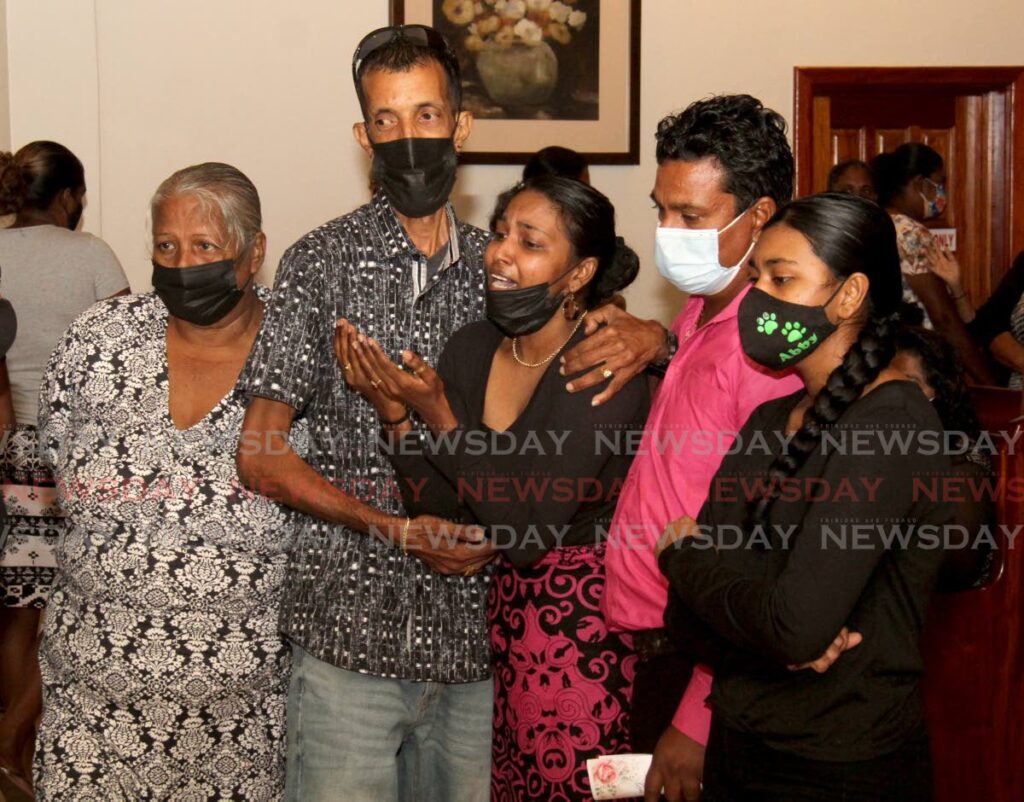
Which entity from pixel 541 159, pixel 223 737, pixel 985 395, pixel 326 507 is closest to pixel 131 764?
pixel 223 737

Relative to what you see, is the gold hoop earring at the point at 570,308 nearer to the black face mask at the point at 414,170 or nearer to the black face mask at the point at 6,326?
the black face mask at the point at 414,170

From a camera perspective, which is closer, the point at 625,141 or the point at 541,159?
the point at 541,159

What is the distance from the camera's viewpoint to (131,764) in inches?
99.4

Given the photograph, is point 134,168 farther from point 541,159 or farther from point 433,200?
point 433,200

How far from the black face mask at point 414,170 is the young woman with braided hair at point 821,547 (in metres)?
0.74

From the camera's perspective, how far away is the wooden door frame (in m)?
5.90

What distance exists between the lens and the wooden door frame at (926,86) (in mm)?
5898

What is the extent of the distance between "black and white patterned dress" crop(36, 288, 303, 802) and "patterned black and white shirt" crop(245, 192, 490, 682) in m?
0.18

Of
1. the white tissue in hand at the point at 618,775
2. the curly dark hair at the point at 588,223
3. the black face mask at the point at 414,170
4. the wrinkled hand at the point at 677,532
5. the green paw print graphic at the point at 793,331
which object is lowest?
the white tissue in hand at the point at 618,775

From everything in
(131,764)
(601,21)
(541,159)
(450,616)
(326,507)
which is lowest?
(131,764)

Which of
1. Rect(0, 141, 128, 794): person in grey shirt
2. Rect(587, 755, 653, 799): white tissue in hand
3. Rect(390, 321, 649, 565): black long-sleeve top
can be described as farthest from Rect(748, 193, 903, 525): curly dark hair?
Rect(0, 141, 128, 794): person in grey shirt

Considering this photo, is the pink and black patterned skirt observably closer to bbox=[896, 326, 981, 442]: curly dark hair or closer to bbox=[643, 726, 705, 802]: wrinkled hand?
bbox=[643, 726, 705, 802]: wrinkled hand

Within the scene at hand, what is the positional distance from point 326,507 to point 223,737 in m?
0.63

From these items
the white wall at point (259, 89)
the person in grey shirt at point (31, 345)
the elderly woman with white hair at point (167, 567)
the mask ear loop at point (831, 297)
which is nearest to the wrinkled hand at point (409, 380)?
the elderly woman with white hair at point (167, 567)
